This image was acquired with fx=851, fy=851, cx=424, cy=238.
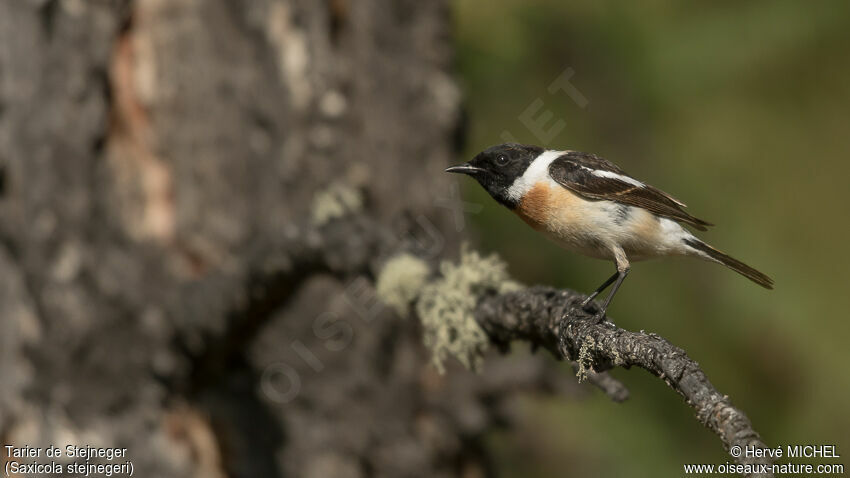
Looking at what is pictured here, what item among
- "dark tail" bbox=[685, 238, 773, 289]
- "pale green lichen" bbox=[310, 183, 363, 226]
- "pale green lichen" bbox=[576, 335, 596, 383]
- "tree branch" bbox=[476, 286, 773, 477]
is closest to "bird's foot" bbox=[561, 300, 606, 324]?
"tree branch" bbox=[476, 286, 773, 477]

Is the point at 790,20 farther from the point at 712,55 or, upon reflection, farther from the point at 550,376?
the point at 550,376

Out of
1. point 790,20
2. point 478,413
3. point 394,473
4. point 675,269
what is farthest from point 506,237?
point 790,20

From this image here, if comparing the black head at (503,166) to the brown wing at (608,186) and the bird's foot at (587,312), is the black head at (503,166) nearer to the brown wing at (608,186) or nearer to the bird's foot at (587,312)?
the brown wing at (608,186)

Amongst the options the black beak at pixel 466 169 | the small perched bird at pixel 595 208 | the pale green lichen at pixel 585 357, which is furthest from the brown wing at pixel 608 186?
the pale green lichen at pixel 585 357

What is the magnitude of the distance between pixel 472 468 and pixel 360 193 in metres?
1.30

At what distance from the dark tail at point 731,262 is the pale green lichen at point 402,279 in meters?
0.85

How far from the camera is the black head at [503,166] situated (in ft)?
9.14

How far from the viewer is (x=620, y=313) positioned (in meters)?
4.24

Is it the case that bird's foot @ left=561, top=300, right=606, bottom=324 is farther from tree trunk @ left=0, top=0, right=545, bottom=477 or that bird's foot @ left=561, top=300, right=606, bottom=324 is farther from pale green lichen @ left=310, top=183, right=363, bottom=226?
pale green lichen @ left=310, top=183, right=363, bottom=226

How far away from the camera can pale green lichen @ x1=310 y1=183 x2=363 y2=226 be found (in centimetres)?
311

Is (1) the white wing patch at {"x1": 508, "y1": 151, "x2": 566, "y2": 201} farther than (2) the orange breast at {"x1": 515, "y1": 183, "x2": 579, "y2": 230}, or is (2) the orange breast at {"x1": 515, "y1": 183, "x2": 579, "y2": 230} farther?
(1) the white wing patch at {"x1": 508, "y1": 151, "x2": 566, "y2": 201}

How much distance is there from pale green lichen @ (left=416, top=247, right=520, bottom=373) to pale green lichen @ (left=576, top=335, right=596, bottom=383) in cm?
56

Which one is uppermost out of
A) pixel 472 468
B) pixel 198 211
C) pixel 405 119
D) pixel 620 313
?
pixel 405 119

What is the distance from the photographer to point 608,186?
266 centimetres
